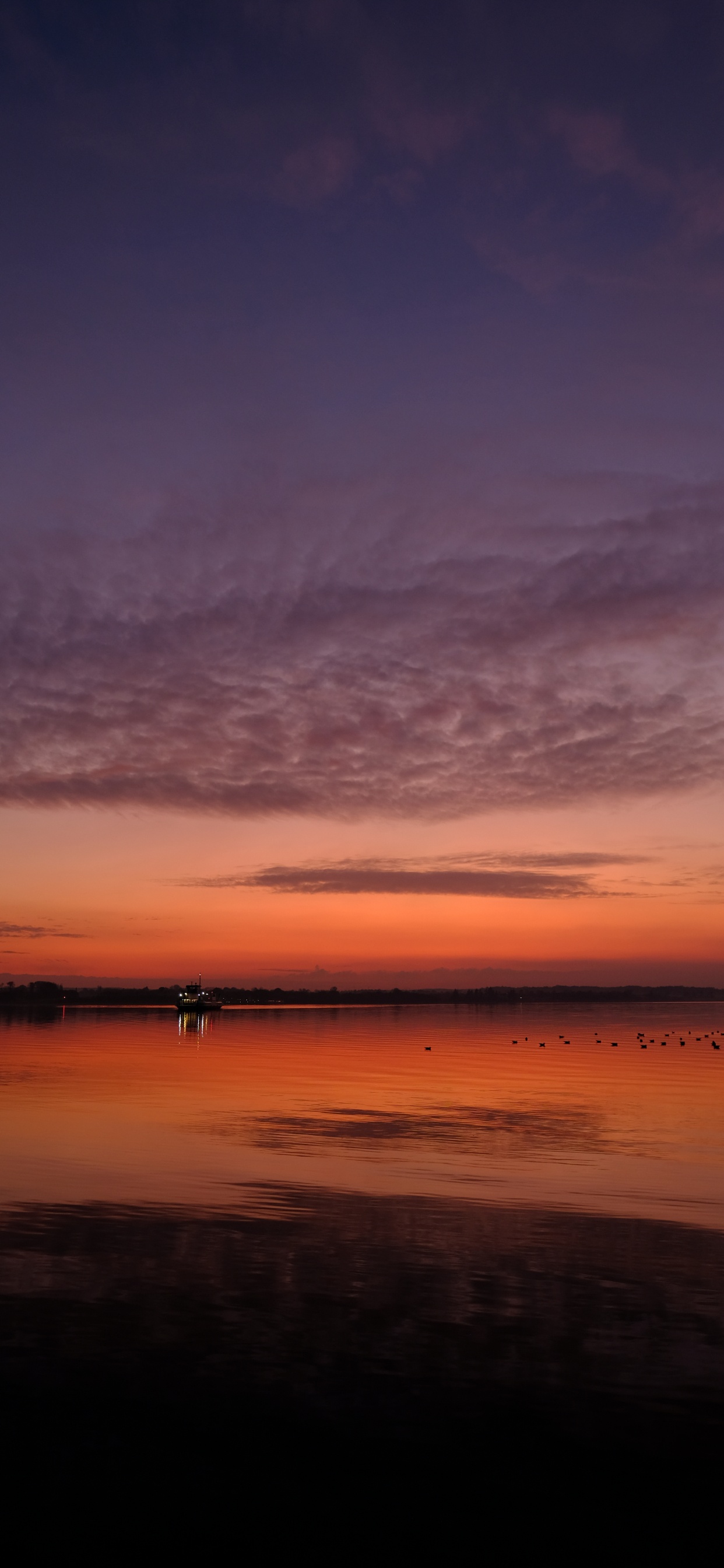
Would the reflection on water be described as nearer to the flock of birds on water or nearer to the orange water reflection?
the orange water reflection

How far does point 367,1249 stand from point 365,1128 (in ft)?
70.5

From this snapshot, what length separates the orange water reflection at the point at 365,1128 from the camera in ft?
101

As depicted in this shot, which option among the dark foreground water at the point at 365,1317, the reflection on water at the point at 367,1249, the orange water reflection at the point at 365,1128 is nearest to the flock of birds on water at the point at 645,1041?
the orange water reflection at the point at 365,1128

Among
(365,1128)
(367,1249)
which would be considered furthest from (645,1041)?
(367,1249)

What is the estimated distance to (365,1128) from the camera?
44.1 meters

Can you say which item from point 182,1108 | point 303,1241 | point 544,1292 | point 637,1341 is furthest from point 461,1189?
point 182,1108

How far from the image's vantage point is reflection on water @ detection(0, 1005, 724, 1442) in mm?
15664

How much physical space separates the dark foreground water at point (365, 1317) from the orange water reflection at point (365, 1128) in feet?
0.82

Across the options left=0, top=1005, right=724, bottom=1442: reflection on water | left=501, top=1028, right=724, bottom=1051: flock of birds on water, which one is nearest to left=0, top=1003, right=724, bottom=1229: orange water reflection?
left=0, top=1005, right=724, bottom=1442: reflection on water

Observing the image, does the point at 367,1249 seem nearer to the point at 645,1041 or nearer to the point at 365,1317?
the point at 365,1317

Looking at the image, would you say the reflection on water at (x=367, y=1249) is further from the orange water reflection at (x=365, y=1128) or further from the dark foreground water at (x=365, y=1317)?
the orange water reflection at (x=365, y=1128)

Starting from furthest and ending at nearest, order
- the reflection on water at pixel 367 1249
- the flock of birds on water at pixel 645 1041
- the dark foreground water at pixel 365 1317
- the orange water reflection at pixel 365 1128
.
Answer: the flock of birds on water at pixel 645 1041 → the orange water reflection at pixel 365 1128 → the reflection on water at pixel 367 1249 → the dark foreground water at pixel 365 1317

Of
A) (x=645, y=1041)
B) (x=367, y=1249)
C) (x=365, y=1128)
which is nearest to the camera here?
(x=367, y=1249)

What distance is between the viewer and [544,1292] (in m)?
19.9
